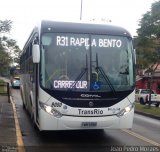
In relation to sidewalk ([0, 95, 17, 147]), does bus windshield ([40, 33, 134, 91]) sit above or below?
above

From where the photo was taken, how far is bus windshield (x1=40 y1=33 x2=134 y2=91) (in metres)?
11.2

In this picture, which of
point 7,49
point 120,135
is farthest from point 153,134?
point 7,49

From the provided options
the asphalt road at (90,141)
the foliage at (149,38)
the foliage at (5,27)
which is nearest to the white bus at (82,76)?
the asphalt road at (90,141)

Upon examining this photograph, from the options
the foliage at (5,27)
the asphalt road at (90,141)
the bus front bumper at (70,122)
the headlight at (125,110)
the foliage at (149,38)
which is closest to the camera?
the asphalt road at (90,141)

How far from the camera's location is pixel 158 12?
89.0ft

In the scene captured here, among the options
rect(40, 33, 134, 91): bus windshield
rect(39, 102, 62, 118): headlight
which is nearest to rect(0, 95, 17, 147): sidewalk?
rect(39, 102, 62, 118): headlight

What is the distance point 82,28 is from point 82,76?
4.38 feet

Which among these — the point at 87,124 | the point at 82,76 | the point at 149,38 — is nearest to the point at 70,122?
the point at 87,124

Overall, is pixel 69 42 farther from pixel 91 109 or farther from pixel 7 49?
pixel 7 49

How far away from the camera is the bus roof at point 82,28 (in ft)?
38.2

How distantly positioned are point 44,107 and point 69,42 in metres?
1.79

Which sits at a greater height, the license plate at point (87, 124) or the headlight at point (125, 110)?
the headlight at point (125, 110)

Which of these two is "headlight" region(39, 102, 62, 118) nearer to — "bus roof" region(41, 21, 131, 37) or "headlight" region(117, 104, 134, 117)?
"headlight" region(117, 104, 134, 117)

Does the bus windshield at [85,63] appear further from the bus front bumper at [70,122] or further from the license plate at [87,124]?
the license plate at [87,124]
